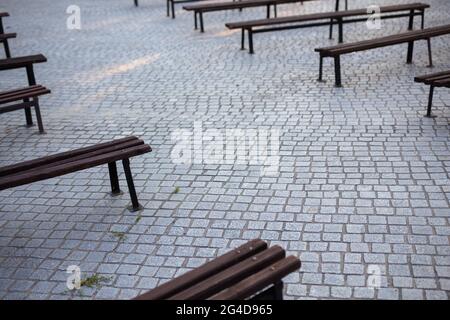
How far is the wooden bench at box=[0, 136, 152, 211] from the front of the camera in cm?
423

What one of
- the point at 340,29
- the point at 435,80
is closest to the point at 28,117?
the point at 435,80

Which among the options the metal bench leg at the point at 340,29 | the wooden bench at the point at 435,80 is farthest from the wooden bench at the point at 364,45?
the metal bench leg at the point at 340,29

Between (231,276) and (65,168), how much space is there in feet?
6.77

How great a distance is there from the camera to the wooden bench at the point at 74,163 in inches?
166

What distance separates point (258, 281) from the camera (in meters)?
2.79

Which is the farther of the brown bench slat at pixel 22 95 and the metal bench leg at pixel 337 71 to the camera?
the metal bench leg at pixel 337 71

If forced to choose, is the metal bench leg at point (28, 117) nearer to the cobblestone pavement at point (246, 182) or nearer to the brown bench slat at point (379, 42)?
the cobblestone pavement at point (246, 182)

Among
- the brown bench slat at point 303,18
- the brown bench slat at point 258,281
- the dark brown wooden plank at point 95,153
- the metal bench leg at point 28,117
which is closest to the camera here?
the brown bench slat at point 258,281

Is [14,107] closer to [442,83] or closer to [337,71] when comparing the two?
[337,71]

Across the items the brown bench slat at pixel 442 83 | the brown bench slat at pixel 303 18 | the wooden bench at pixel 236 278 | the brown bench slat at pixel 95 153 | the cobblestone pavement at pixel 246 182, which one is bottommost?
the cobblestone pavement at pixel 246 182
